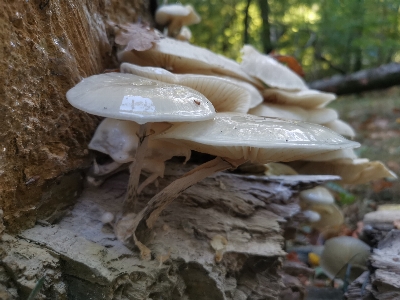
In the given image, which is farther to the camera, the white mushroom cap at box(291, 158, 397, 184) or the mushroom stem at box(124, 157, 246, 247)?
the white mushroom cap at box(291, 158, 397, 184)

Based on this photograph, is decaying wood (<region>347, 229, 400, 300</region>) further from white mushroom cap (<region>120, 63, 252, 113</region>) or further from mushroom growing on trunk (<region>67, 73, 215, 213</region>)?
mushroom growing on trunk (<region>67, 73, 215, 213</region>)

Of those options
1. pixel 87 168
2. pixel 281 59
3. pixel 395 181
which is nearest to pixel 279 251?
pixel 87 168

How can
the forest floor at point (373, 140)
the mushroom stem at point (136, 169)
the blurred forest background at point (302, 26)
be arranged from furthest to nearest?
the blurred forest background at point (302, 26) → the forest floor at point (373, 140) → the mushroom stem at point (136, 169)

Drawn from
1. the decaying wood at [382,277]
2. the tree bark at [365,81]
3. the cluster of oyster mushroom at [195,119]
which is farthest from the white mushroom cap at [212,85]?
the tree bark at [365,81]

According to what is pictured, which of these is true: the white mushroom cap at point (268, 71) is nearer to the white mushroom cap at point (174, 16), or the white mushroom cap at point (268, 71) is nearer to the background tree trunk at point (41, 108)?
the white mushroom cap at point (174, 16)

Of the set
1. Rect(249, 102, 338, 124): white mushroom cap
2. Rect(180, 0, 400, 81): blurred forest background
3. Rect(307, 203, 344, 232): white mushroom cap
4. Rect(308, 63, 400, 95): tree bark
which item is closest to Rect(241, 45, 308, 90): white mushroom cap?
Rect(249, 102, 338, 124): white mushroom cap
